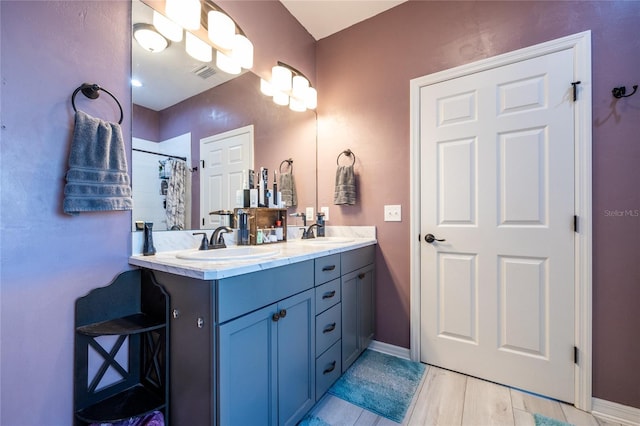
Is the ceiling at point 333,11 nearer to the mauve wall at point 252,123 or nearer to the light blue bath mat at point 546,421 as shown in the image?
the mauve wall at point 252,123

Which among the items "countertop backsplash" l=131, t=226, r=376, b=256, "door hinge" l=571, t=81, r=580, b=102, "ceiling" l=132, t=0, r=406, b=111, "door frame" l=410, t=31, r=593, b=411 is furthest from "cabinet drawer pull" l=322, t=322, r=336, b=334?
"door hinge" l=571, t=81, r=580, b=102

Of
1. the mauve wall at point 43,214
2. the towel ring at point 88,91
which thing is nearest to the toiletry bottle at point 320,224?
the mauve wall at point 43,214

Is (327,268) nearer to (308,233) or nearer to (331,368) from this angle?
(331,368)

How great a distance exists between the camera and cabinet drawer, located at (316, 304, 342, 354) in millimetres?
1375

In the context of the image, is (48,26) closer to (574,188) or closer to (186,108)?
(186,108)

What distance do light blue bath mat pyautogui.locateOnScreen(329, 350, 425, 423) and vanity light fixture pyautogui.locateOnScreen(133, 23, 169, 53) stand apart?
6.73 ft

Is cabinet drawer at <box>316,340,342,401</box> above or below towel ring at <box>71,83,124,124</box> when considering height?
below

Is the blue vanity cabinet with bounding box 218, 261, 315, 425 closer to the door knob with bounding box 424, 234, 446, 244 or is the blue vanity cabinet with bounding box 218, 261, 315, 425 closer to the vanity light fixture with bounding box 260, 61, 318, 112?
the door knob with bounding box 424, 234, 446, 244

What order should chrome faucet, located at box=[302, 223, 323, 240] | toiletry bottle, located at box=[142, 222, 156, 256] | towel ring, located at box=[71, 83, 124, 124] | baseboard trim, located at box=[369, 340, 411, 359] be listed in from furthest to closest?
chrome faucet, located at box=[302, 223, 323, 240] < baseboard trim, located at box=[369, 340, 411, 359] < toiletry bottle, located at box=[142, 222, 156, 256] < towel ring, located at box=[71, 83, 124, 124]

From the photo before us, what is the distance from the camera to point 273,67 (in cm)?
197

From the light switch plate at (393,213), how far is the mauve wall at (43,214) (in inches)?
65.1

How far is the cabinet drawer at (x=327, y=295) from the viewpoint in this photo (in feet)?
4.52

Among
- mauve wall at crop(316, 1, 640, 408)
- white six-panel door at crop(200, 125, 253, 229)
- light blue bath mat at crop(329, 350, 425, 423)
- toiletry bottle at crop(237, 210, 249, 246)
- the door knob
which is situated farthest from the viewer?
the door knob

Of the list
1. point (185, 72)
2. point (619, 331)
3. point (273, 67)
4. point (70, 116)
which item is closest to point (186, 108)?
point (185, 72)
